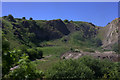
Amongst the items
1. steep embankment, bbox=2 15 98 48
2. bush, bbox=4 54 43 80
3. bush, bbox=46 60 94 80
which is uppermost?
steep embankment, bbox=2 15 98 48

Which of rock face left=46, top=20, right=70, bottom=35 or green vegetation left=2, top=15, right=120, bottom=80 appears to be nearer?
green vegetation left=2, top=15, right=120, bottom=80

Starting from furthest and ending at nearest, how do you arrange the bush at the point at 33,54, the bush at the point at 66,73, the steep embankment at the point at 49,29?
the steep embankment at the point at 49,29
the bush at the point at 33,54
the bush at the point at 66,73

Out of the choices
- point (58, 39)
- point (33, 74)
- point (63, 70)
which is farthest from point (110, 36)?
point (33, 74)

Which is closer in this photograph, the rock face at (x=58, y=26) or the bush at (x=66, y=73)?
the bush at (x=66, y=73)

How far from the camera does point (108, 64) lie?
1284 centimetres

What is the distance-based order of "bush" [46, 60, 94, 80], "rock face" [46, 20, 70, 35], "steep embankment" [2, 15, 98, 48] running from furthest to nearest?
"rock face" [46, 20, 70, 35]
"steep embankment" [2, 15, 98, 48]
"bush" [46, 60, 94, 80]

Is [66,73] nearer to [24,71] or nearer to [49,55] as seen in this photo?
[24,71]

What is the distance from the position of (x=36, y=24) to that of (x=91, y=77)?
2421 inches

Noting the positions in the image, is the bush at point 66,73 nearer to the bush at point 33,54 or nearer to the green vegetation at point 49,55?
the green vegetation at point 49,55

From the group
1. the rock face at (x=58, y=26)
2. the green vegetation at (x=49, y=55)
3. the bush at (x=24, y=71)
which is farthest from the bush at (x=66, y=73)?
the rock face at (x=58, y=26)

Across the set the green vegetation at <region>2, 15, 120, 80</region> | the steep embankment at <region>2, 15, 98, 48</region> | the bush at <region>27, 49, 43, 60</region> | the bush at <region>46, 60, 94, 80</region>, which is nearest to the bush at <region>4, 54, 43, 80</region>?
the green vegetation at <region>2, 15, 120, 80</region>

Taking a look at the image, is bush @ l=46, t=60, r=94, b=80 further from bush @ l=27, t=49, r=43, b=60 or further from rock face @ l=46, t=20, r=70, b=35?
rock face @ l=46, t=20, r=70, b=35

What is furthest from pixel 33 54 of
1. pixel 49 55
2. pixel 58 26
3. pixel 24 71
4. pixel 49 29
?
pixel 58 26

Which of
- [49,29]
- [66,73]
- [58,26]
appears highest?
[58,26]
